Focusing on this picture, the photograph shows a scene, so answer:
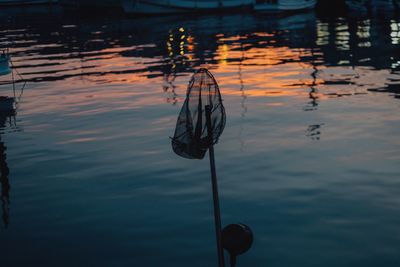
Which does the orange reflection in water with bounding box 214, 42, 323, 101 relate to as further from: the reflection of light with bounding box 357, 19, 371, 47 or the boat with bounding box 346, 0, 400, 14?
the boat with bounding box 346, 0, 400, 14

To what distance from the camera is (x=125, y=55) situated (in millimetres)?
44469

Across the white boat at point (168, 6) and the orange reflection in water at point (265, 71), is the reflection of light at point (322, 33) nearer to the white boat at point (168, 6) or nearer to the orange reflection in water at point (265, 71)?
the orange reflection in water at point (265, 71)

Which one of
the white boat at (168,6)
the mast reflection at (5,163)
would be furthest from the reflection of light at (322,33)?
the mast reflection at (5,163)

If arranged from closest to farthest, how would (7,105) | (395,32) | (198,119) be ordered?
(198,119), (7,105), (395,32)

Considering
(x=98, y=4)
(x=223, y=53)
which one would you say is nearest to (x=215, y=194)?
(x=223, y=53)

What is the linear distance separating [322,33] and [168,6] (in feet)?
113

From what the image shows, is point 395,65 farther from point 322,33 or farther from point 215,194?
point 215,194

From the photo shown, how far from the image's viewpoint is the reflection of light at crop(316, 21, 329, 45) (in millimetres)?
48963

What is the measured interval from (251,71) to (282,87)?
19.8 ft

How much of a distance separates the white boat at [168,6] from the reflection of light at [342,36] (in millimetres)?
24124

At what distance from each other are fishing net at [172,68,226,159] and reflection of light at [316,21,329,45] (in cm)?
3987

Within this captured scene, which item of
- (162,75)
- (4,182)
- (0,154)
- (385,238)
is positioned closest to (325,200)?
(385,238)

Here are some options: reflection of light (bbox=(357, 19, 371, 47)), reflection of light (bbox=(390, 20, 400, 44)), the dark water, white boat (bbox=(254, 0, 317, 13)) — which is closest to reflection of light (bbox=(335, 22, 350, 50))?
reflection of light (bbox=(357, 19, 371, 47))

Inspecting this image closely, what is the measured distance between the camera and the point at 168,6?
3386 inches
